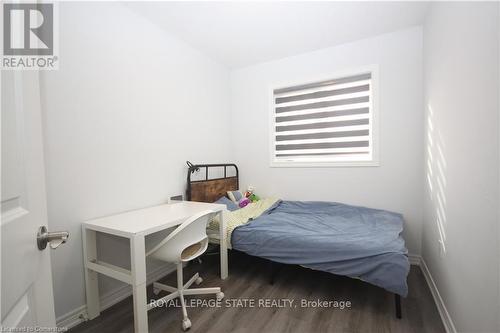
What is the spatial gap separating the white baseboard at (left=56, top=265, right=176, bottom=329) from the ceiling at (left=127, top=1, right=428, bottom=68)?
95.4 inches

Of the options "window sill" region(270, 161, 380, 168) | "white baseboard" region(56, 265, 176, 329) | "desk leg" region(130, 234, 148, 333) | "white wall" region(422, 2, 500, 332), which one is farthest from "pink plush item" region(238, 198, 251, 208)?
"white wall" region(422, 2, 500, 332)

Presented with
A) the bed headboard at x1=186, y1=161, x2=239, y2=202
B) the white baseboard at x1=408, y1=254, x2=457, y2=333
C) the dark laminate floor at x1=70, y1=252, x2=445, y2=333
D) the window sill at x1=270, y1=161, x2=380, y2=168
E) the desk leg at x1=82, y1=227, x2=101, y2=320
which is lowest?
the dark laminate floor at x1=70, y1=252, x2=445, y2=333

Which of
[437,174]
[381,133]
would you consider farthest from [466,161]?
[381,133]

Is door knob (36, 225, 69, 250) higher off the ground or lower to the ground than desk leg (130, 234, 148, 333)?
higher

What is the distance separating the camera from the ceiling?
2.01 metres

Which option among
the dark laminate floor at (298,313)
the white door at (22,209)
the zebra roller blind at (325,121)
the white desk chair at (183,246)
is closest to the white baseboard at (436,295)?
the dark laminate floor at (298,313)

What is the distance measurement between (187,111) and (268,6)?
4.33 feet

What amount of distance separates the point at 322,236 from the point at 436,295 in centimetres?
94

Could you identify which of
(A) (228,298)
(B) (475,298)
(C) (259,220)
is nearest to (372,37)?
(C) (259,220)

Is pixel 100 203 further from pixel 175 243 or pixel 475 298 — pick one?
pixel 475 298

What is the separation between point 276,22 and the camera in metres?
2.25

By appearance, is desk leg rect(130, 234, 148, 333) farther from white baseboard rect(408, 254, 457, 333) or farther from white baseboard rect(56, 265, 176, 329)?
white baseboard rect(408, 254, 457, 333)

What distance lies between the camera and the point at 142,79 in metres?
2.07

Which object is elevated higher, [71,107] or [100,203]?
[71,107]
